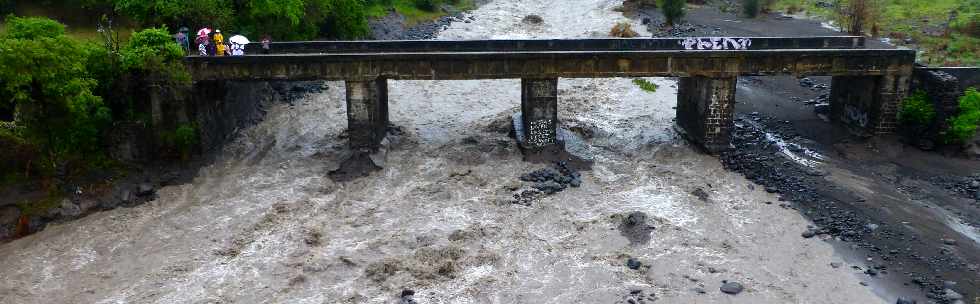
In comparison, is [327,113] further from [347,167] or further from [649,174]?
[649,174]

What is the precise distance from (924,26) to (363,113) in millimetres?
52984

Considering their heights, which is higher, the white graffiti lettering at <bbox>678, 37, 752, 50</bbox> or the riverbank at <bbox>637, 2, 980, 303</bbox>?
the white graffiti lettering at <bbox>678, 37, 752, 50</bbox>

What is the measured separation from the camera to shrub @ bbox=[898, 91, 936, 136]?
126 feet

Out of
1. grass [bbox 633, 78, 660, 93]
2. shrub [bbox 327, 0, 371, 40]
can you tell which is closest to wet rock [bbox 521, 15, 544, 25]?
shrub [bbox 327, 0, 371, 40]

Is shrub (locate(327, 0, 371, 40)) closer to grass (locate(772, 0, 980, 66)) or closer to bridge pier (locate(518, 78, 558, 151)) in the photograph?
bridge pier (locate(518, 78, 558, 151))

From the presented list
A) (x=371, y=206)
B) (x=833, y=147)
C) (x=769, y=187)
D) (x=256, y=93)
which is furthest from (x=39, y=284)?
(x=833, y=147)

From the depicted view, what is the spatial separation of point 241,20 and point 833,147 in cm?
3534

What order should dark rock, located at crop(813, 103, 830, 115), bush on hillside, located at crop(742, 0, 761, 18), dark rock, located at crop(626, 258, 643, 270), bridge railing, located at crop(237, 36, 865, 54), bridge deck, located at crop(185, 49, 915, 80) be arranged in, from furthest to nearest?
bush on hillside, located at crop(742, 0, 761, 18)
dark rock, located at crop(813, 103, 830, 115)
bridge railing, located at crop(237, 36, 865, 54)
bridge deck, located at crop(185, 49, 915, 80)
dark rock, located at crop(626, 258, 643, 270)

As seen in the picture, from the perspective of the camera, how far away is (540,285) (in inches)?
1057

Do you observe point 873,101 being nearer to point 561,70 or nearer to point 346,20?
point 561,70

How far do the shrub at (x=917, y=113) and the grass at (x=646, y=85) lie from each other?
1663 cm

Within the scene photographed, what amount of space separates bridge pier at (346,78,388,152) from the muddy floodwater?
150 cm

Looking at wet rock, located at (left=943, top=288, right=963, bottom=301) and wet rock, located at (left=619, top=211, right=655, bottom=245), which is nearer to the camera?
wet rock, located at (left=943, top=288, right=963, bottom=301)

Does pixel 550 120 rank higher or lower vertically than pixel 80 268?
higher
